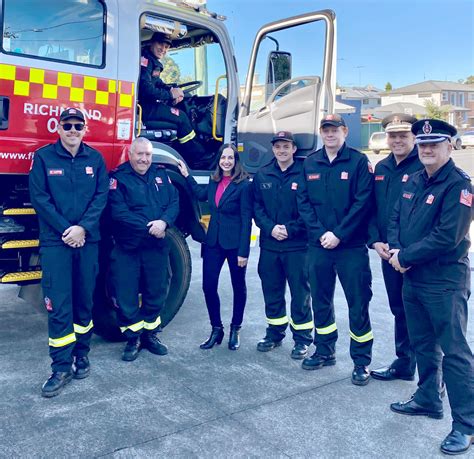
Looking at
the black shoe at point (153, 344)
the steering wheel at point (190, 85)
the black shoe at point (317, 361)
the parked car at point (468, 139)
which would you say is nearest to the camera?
the black shoe at point (317, 361)

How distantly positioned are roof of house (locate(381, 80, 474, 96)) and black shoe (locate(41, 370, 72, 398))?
7380 centimetres

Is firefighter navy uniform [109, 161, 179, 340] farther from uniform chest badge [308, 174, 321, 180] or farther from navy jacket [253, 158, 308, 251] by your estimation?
uniform chest badge [308, 174, 321, 180]

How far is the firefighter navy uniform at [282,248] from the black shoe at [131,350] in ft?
3.28

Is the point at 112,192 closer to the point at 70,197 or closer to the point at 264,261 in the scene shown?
the point at 70,197

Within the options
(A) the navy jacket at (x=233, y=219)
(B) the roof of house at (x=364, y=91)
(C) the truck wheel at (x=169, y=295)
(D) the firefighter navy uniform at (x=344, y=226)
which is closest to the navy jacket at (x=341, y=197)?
(D) the firefighter navy uniform at (x=344, y=226)

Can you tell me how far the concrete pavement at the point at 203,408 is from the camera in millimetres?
2930

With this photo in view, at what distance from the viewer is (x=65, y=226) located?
3.56m

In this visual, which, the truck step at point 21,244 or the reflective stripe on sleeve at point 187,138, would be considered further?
the reflective stripe on sleeve at point 187,138

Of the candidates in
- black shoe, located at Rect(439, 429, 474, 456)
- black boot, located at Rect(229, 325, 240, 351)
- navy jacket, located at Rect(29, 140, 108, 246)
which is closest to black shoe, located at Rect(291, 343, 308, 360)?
black boot, located at Rect(229, 325, 240, 351)

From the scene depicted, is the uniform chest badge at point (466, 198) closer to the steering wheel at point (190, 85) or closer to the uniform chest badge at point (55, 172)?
the uniform chest badge at point (55, 172)

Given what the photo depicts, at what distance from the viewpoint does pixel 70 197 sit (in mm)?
3670

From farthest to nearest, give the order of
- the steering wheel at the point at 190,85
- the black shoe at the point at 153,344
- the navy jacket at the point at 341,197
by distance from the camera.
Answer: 1. the steering wheel at the point at 190,85
2. the black shoe at the point at 153,344
3. the navy jacket at the point at 341,197

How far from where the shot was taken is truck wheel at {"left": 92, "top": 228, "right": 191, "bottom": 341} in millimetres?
4426

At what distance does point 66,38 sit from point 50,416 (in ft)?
7.86
